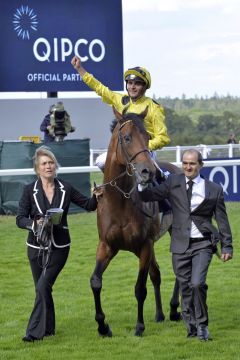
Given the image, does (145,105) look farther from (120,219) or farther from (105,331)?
(105,331)

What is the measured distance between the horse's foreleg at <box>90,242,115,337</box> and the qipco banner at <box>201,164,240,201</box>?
30.3ft

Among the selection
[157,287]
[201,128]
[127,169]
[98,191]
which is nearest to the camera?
[127,169]

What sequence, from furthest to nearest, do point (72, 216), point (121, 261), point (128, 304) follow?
point (72, 216)
point (121, 261)
point (128, 304)

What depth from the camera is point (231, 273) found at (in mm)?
10672

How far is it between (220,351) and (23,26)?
54.2 feet

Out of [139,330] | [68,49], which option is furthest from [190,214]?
[68,49]

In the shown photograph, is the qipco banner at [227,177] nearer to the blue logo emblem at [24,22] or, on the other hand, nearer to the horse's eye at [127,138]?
the blue logo emblem at [24,22]

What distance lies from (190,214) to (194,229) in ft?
0.40

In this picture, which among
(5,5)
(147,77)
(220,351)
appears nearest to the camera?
(220,351)

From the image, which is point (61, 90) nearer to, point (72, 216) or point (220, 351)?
point (72, 216)

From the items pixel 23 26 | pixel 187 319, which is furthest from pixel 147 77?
pixel 23 26

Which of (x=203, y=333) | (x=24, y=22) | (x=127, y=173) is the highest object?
(x=24, y=22)

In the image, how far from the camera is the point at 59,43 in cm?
2291

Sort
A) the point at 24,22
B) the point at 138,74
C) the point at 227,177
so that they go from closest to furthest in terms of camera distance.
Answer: the point at 138,74
the point at 227,177
the point at 24,22
